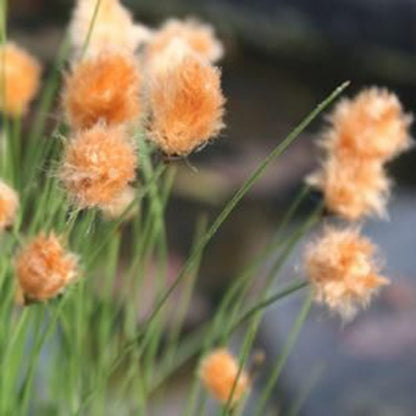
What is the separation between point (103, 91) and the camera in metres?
0.92

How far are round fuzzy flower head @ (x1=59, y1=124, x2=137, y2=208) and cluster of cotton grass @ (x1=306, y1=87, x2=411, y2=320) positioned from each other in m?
0.21

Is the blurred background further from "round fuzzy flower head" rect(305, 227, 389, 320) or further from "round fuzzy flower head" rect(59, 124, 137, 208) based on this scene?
"round fuzzy flower head" rect(59, 124, 137, 208)

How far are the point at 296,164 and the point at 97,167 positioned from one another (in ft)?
8.79

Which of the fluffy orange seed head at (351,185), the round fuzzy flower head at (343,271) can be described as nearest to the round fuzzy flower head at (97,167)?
the round fuzzy flower head at (343,271)

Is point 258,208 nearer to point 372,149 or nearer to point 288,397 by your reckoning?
point 288,397

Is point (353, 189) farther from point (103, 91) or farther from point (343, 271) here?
point (103, 91)

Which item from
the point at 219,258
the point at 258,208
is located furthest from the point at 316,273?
the point at 258,208

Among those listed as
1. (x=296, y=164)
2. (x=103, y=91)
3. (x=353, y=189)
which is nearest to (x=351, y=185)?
(x=353, y=189)

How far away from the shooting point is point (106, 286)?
1236 millimetres

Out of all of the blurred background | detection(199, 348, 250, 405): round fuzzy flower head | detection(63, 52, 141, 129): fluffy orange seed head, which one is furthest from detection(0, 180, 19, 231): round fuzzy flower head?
the blurred background

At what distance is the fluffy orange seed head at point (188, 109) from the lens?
0.80 meters

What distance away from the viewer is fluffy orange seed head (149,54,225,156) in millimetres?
804

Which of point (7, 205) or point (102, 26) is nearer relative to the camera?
point (7, 205)

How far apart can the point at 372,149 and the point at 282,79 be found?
315cm
